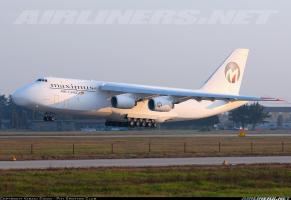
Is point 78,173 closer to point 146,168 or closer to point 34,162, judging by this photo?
point 146,168

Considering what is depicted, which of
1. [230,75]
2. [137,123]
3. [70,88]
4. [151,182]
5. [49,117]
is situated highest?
[230,75]

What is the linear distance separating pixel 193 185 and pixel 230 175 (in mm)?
2877

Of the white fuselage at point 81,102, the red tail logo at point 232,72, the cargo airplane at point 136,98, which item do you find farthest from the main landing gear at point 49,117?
the red tail logo at point 232,72

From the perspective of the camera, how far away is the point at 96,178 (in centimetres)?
2630

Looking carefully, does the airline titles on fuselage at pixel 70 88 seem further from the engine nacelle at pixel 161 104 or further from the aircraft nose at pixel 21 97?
the engine nacelle at pixel 161 104

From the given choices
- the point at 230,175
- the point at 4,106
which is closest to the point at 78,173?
the point at 230,175

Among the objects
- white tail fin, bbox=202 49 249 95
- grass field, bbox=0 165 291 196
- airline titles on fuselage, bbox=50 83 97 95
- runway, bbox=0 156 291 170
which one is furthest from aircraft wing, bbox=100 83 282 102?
grass field, bbox=0 165 291 196

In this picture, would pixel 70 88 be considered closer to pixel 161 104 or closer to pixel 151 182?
pixel 161 104

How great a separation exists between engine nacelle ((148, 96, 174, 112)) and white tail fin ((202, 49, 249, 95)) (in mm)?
6209

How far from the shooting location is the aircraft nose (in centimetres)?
6147

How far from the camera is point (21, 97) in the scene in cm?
6159

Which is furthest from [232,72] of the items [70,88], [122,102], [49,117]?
[49,117]

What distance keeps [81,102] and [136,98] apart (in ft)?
18.1

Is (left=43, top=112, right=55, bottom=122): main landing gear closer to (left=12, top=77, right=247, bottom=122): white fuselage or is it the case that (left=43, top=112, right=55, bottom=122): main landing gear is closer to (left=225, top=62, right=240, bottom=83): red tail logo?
(left=12, top=77, right=247, bottom=122): white fuselage
